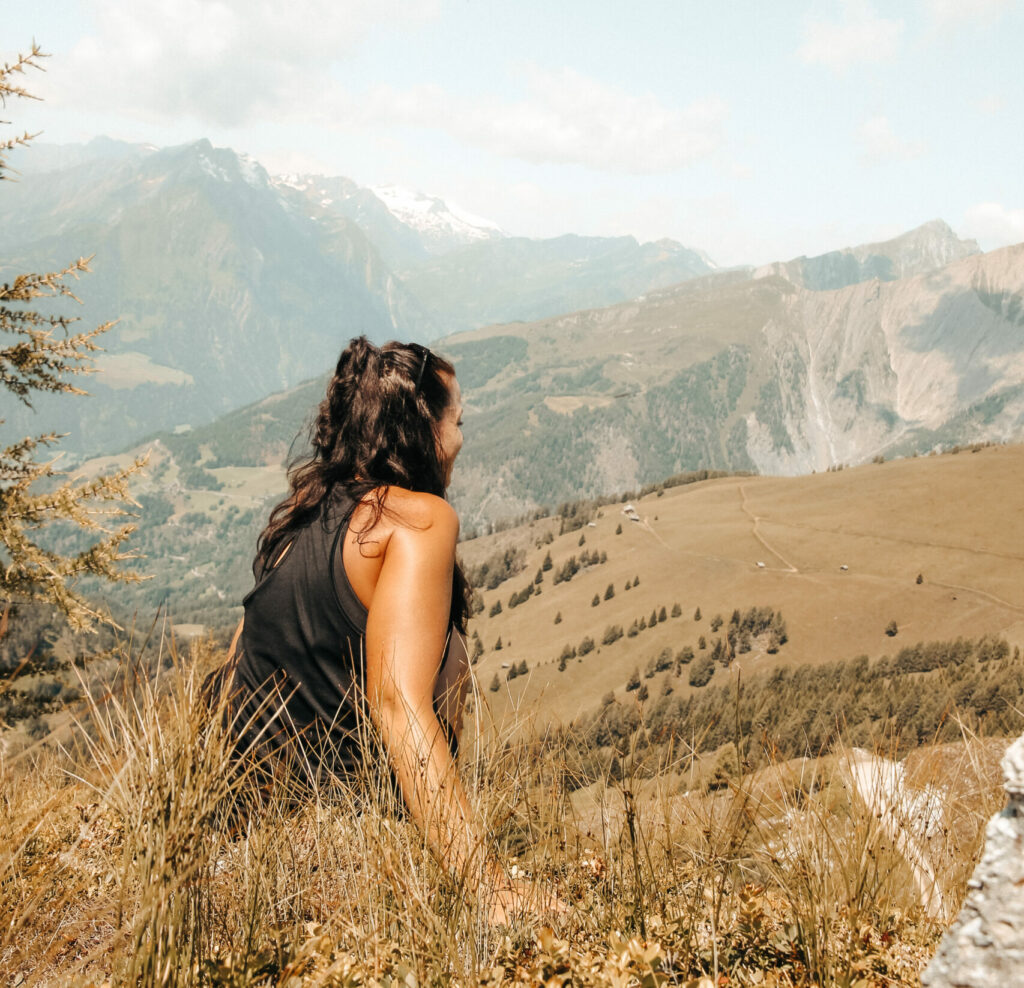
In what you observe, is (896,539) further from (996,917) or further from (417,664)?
(996,917)

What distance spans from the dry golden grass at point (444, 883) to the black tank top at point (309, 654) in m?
0.17

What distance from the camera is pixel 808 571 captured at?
66562 millimetres

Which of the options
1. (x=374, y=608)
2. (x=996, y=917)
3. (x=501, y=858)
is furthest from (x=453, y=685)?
(x=996, y=917)

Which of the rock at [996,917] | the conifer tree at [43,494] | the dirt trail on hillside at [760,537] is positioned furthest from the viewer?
the dirt trail on hillside at [760,537]

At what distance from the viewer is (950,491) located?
76875 millimetres

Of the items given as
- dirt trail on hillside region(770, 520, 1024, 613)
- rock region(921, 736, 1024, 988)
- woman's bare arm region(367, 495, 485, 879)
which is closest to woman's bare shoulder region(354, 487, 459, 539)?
woman's bare arm region(367, 495, 485, 879)

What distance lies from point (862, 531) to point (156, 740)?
259 ft

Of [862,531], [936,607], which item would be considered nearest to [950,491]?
[862,531]

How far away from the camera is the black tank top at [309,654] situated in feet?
7.70

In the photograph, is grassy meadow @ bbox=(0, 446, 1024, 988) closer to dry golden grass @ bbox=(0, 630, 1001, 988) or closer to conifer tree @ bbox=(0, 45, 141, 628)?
dry golden grass @ bbox=(0, 630, 1001, 988)

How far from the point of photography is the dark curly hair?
259 cm

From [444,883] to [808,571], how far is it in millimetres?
69964

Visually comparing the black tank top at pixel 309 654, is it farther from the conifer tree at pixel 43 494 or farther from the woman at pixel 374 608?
the conifer tree at pixel 43 494

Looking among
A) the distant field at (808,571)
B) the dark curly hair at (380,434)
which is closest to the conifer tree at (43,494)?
the dark curly hair at (380,434)
